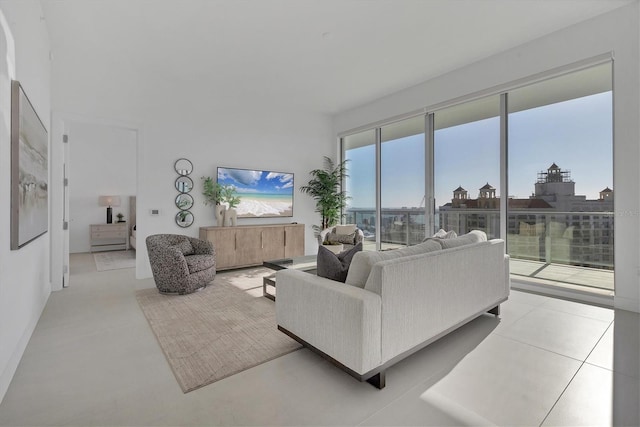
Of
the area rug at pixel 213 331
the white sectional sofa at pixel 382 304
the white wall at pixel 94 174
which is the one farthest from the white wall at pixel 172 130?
the white sectional sofa at pixel 382 304

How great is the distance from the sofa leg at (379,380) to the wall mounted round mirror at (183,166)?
4.34m

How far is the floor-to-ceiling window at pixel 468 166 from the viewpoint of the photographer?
4359mm

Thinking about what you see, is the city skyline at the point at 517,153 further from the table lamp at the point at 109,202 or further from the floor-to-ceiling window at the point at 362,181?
the table lamp at the point at 109,202

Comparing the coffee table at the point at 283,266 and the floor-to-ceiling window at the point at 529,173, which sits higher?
the floor-to-ceiling window at the point at 529,173

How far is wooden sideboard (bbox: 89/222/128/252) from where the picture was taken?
23.2 feet

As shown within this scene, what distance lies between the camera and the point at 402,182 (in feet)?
18.4

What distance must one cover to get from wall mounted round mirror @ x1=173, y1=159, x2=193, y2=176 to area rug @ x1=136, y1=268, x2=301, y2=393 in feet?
6.25

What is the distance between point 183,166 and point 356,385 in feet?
14.2

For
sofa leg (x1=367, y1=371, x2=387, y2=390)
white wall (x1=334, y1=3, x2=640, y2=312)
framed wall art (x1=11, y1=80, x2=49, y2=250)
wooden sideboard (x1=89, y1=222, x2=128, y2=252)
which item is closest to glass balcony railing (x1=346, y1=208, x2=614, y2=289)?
white wall (x1=334, y1=3, x2=640, y2=312)

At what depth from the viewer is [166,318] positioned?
3.01m

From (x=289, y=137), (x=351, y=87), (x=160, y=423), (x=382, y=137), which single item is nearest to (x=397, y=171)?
(x=382, y=137)

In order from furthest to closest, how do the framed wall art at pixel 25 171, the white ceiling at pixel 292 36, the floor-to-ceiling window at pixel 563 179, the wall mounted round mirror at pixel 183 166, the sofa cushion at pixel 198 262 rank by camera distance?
the wall mounted round mirror at pixel 183 166
the sofa cushion at pixel 198 262
the floor-to-ceiling window at pixel 563 179
the white ceiling at pixel 292 36
the framed wall art at pixel 25 171

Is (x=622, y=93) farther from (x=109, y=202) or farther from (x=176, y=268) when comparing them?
(x=109, y=202)

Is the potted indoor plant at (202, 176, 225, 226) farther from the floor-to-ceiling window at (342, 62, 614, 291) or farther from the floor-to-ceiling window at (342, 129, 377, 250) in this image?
the floor-to-ceiling window at (342, 62, 614, 291)
